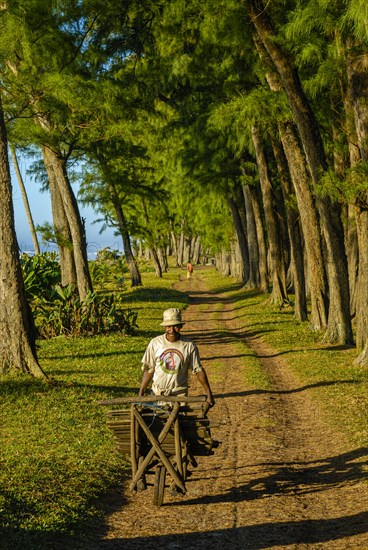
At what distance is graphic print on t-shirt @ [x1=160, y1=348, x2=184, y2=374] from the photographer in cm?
930

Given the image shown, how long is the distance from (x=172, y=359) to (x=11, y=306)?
7.91 metres

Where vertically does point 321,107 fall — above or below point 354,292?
above

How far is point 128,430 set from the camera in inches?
353

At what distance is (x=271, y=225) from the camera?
1366 inches

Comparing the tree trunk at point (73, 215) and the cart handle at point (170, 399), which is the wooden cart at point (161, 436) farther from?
the tree trunk at point (73, 215)

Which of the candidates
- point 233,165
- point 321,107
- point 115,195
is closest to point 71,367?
point 321,107

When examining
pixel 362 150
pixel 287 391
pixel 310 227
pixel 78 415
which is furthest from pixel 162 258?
pixel 78 415

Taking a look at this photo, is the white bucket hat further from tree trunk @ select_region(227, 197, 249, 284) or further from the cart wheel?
tree trunk @ select_region(227, 197, 249, 284)

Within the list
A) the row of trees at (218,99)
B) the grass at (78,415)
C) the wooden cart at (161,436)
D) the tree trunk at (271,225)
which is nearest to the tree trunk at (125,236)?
the row of trees at (218,99)

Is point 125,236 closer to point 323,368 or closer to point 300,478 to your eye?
point 323,368

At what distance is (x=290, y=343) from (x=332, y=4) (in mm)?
10235

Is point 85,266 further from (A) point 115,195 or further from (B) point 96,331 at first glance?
(A) point 115,195

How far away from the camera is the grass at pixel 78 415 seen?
873 centimetres

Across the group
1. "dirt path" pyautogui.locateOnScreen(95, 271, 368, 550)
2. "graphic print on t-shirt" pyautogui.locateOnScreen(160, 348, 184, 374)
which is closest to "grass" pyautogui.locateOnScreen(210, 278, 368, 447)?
"dirt path" pyautogui.locateOnScreen(95, 271, 368, 550)
